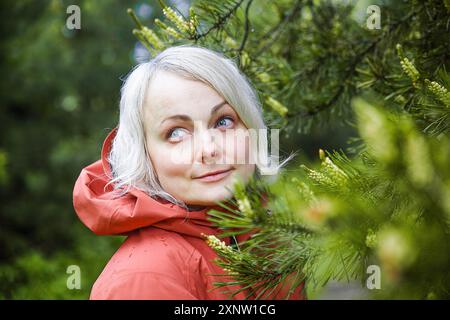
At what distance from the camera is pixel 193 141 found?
152 cm

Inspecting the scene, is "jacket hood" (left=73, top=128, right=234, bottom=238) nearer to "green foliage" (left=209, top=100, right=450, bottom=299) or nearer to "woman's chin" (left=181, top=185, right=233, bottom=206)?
"woman's chin" (left=181, top=185, right=233, bottom=206)

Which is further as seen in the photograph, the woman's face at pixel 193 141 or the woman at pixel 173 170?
the woman's face at pixel 193 141

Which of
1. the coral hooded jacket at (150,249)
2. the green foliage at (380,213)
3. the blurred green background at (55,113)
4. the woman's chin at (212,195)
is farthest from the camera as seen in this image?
the blurred green background at (55,113)

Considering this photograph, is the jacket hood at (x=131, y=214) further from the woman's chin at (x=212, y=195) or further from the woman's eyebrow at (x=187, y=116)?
the woman's eyebrow at (x=187, y=116)

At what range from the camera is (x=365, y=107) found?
71cm

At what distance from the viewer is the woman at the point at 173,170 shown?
138 centimetres

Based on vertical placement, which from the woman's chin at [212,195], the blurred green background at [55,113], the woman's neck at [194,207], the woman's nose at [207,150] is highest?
the blurred green background at [55,113]

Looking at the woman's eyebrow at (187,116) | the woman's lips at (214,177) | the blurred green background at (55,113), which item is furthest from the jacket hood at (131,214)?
the blurred green background at (55,113)

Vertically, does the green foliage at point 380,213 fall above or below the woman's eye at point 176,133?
below

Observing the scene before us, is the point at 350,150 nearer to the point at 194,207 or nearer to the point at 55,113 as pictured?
the point at 194,207

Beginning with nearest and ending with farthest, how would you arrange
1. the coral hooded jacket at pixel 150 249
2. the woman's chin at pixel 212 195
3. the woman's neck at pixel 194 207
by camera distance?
the coral hooded jacket at pixel 150 249 → the woman's chin at pixel 212 195 → the woman's neck at pixel 194 207

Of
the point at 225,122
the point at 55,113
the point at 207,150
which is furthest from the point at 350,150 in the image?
the point at 55,113
